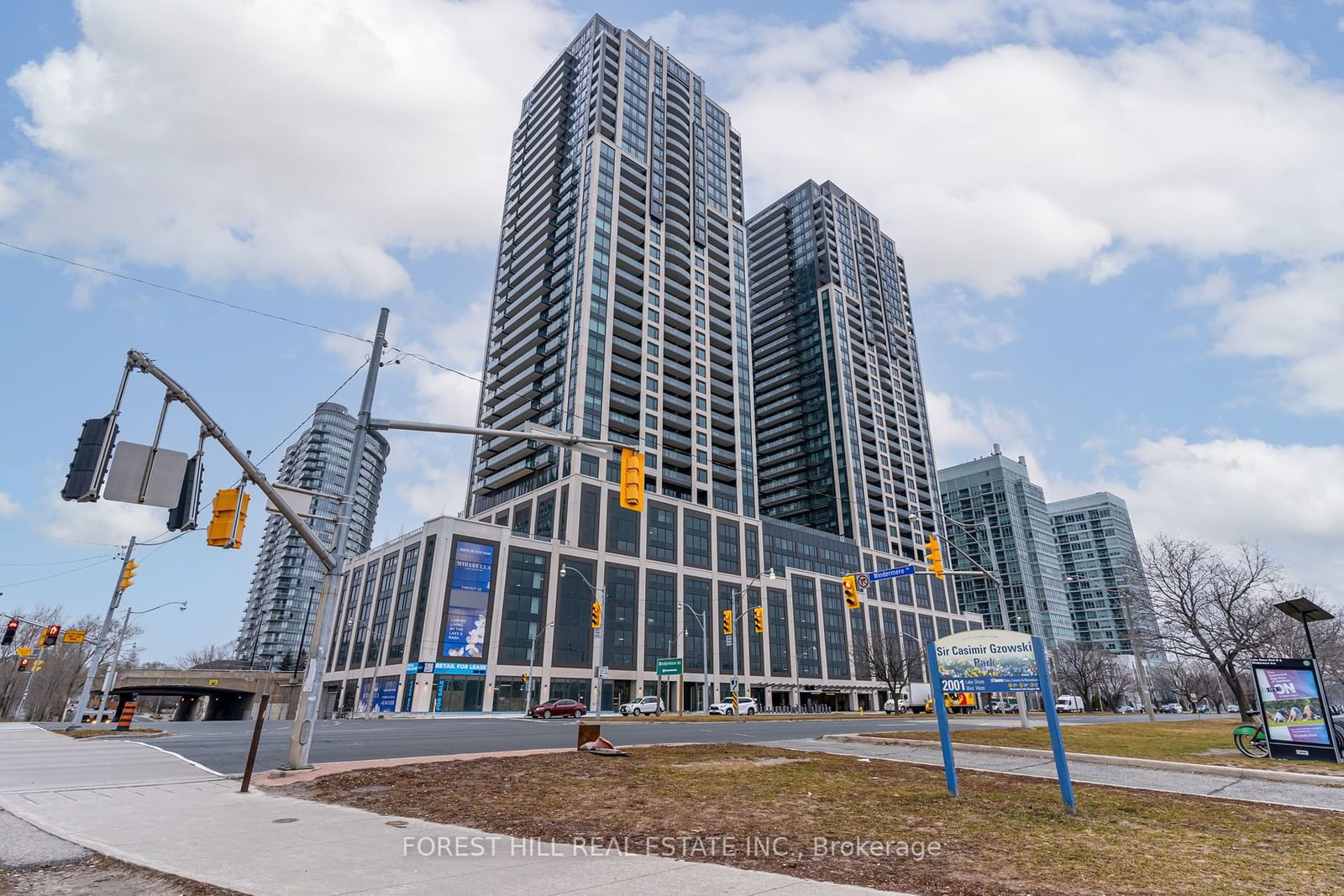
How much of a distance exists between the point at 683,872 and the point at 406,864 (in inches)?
104

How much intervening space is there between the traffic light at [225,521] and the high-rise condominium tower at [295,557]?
142 meters

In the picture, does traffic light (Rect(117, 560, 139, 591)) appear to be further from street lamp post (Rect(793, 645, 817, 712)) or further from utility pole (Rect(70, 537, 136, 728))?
street lamp post (Rect(793, 645, 817, 712))

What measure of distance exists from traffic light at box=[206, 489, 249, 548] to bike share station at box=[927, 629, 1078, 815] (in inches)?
499

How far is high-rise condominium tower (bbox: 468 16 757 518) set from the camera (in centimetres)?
8225

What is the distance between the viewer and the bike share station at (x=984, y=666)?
35.2 ft

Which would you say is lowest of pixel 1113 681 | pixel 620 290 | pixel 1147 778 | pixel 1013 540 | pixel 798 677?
pixel 1147 778

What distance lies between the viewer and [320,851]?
685cm

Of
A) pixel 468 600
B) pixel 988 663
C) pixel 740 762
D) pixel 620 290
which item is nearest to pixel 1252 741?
pixel 988 663

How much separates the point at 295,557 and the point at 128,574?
5678 inches

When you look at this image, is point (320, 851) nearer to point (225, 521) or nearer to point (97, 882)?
point (97, 882)

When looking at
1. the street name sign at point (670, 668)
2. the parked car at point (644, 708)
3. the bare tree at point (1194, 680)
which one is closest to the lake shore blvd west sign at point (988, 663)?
the street name sign at point (670, 668)

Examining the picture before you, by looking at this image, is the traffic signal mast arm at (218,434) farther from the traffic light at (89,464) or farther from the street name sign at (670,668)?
the street name sign at (670,668)

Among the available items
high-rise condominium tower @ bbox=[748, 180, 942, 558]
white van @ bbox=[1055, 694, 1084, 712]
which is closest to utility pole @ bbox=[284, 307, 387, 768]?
white van @ bbox=[1055, 694, 1084, 712]

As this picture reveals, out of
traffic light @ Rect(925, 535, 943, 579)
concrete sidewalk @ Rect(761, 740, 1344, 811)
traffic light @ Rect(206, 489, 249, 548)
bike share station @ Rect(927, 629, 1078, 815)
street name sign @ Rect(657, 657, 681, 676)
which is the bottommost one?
concrete sidewalk @ Rect(761, 740, 1344, 811)
